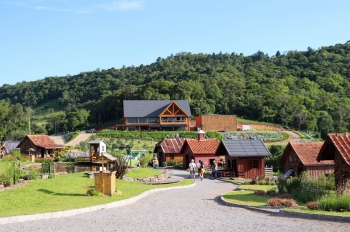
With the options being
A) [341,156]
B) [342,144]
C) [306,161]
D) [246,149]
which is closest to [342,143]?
[342,144]

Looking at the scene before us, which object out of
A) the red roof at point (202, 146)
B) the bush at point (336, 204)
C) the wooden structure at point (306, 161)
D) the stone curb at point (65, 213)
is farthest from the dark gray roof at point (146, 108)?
the bush at point (336, 204)

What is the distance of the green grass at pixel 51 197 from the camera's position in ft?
54.3

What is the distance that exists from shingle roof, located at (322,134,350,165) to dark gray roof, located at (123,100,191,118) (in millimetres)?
67207

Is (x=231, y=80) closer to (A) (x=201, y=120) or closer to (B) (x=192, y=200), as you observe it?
(A) (x=201, y=120)

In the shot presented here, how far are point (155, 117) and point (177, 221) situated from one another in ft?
240

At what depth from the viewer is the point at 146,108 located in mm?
88375

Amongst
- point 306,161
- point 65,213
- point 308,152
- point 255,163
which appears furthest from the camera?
point 255,163

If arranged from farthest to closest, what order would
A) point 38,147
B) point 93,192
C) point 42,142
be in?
point 42,142, point 38,147, point 93,192

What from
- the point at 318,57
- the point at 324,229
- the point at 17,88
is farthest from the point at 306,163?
the point at 17,88

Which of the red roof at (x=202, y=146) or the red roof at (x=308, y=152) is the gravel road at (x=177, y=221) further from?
the red roof at (x=202, y=146)

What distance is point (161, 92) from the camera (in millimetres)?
109125

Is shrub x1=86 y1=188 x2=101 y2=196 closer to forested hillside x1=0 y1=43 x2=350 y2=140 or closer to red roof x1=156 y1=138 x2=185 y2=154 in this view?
red roof x1=156 y1=138 x2=185 y2=154

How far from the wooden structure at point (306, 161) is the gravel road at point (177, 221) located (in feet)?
55.7

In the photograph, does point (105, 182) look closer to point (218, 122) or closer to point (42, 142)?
point (42, 142)
